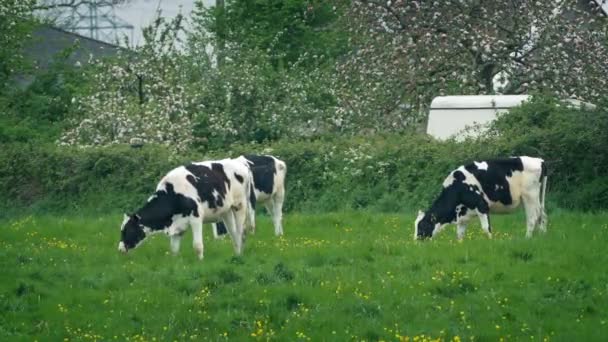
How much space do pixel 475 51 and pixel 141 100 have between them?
1041 cm

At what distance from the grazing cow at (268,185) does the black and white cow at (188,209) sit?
3.24 metres

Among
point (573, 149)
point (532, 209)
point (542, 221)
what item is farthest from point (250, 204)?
point (573, 149)

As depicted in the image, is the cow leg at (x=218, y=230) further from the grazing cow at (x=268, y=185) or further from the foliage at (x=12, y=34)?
the foliage at (x=12, y=34)

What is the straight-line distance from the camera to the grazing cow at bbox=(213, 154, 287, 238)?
25500mm

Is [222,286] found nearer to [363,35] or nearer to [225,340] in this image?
[225,340]

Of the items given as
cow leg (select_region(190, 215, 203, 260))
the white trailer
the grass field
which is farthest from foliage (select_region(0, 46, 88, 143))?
cow leg (select_region(190, 215, 203, 260))

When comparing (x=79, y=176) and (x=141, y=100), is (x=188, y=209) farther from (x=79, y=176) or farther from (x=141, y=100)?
(x=141, y=100)

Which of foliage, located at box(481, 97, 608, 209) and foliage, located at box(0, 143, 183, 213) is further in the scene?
foliage, located at box(0, 143, 183, 213)

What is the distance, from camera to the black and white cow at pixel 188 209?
21.3 m

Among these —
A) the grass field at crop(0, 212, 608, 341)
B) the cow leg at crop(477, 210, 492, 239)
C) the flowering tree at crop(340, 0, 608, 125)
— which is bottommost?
the grass field at crop(0, 212, 608, 341)

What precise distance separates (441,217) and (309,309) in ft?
21.3

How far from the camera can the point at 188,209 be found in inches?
839

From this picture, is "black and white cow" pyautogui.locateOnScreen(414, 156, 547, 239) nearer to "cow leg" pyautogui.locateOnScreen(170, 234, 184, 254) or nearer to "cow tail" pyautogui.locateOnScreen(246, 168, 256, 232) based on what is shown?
"cow tail" pyautogui.locateOnScreen(246, 168, 256, 232)

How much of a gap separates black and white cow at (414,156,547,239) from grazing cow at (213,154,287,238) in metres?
3.73
